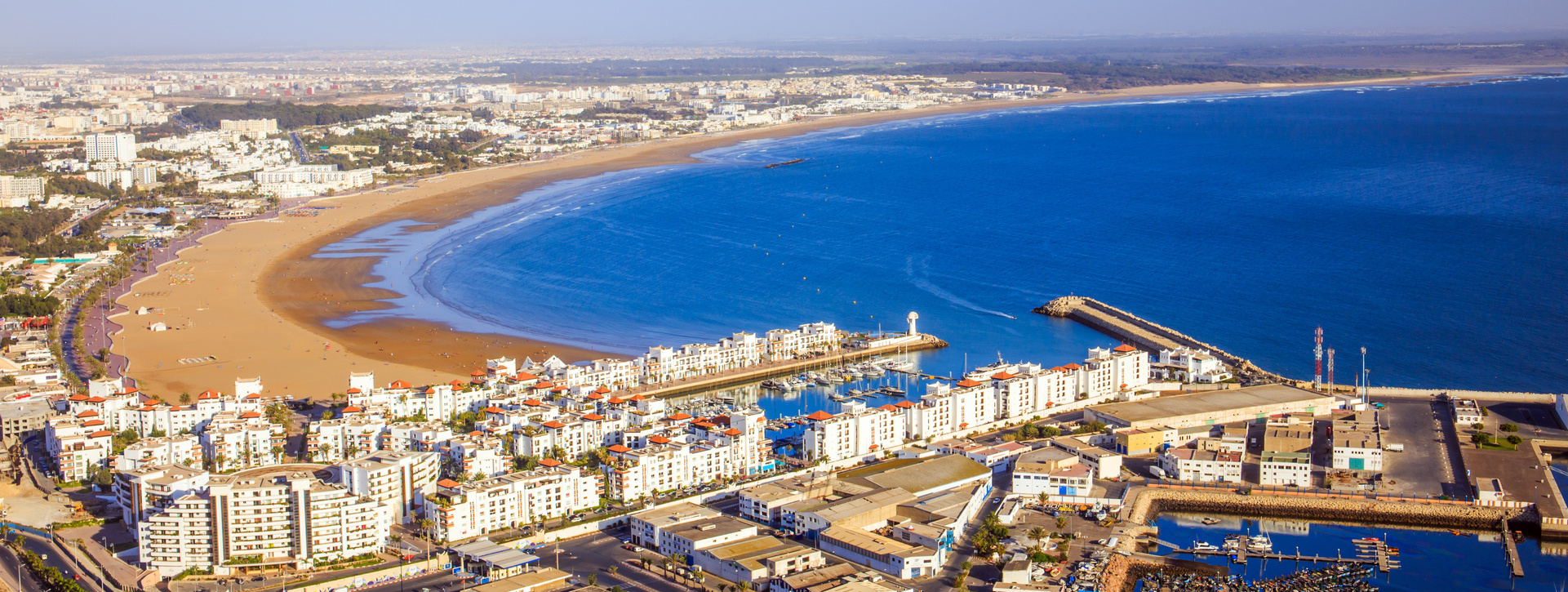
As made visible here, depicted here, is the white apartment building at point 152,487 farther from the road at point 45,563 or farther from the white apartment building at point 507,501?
the white apartment building at point 507,501

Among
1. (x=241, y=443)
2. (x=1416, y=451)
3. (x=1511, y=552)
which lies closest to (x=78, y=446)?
(x=241, y=443)

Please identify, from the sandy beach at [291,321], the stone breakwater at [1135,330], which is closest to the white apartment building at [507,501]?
the sandy beach at [291,321]

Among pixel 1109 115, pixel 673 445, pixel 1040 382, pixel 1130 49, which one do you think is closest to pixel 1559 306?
pixel 1040 382

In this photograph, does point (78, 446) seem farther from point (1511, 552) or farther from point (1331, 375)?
point (1331, 375)

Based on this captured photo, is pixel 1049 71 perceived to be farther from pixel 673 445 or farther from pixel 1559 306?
pixel 673 445

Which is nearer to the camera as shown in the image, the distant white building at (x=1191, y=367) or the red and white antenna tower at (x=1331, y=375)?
the red and white antenna tower at (x=1331, y=375)

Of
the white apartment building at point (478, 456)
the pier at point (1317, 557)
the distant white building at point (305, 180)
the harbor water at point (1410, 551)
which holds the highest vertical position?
the distant white building at point (305, 180)
